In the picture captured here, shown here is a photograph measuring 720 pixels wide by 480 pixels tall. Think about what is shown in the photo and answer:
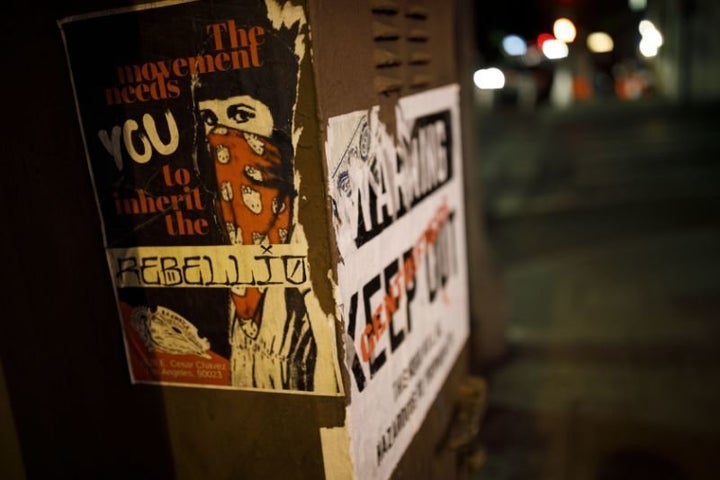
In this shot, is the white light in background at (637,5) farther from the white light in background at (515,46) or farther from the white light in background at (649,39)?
the white light in background at (515,46)

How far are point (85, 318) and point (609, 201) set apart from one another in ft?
33.7

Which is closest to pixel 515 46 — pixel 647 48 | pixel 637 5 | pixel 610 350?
pixel 647 48

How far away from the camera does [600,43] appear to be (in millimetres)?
35969

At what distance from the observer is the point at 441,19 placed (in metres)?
2.27

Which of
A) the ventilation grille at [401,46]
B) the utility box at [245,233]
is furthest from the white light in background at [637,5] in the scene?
the utility box at [245,233]

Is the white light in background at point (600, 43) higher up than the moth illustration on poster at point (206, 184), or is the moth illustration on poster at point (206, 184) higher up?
the white light in background at point (600, 43)

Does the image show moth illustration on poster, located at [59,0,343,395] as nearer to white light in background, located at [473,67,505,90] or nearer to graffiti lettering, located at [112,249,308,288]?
graffiti lettering, located at [112,249,308,288]

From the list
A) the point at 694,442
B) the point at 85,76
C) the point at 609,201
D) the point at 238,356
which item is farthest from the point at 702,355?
the point at 609,201

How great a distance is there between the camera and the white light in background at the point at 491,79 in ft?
106

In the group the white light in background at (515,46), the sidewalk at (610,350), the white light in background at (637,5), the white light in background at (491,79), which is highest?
the white light in background at (637,5)

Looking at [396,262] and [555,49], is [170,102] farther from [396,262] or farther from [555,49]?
[555,49]

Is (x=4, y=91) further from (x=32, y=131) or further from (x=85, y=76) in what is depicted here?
(x=85, y=76)

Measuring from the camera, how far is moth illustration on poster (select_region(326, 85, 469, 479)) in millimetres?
1431

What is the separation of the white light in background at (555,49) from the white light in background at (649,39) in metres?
3.86
